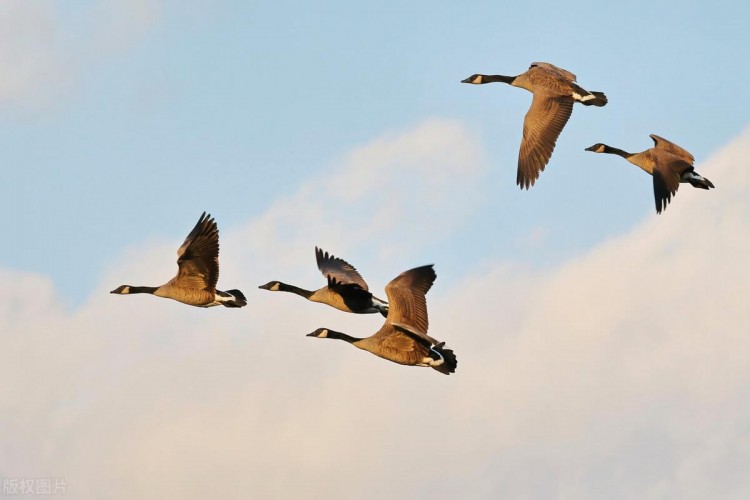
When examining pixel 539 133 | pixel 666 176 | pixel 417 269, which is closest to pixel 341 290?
pixel 417 269

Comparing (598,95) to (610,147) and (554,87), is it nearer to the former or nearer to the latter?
(554,87)

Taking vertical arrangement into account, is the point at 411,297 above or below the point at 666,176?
below

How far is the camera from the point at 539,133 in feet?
81.6

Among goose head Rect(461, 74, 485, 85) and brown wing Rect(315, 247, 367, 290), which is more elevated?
goose head Rect(461, 74, 485, 85)

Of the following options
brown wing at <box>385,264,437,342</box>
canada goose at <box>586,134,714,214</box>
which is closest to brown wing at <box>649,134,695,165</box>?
canada goose at <box>586,134,714,214</box>

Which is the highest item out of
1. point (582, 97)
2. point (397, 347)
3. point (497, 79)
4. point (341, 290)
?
point (497, 79)

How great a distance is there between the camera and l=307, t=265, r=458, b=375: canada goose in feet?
75.9

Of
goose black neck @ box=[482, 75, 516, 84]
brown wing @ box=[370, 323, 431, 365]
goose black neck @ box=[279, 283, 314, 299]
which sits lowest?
brown wing @ box=[370, 323, 431, 365]

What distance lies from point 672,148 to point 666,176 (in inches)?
62.2

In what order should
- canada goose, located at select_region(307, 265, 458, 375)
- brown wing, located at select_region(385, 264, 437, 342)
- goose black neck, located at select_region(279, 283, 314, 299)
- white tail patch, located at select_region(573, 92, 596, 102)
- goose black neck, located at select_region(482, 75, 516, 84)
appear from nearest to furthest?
canada goose, located at select_region(307, 265, 458, 375)
brown wing, located at select_region(385, 264, 437, 342)
white tail patch, located at select_region(573, 92, 596, 102)
goose black neck, located at select_region(279, 283, 314, 299)
goose black neck, located at select_region(482, 75, 516, 84)

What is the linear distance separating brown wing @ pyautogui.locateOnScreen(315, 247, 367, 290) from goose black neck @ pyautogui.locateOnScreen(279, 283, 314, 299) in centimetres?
55

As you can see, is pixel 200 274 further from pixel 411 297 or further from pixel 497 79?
pixel 497 79

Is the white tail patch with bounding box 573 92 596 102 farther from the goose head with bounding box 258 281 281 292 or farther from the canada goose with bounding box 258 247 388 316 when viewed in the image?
the goose head with bounding box 258 281 281 292

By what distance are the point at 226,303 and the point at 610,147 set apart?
8.73 m
